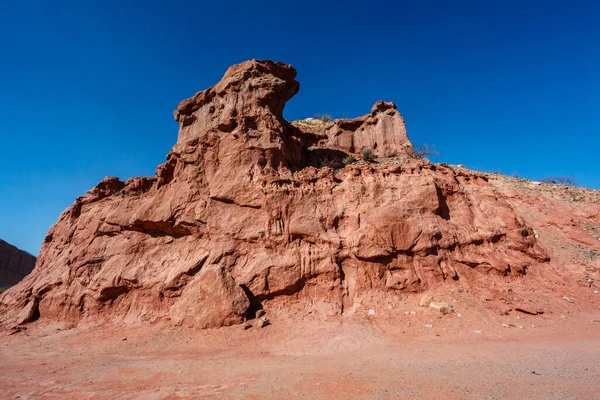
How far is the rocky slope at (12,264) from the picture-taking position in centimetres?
4275

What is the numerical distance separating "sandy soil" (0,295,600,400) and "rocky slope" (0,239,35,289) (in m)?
42.1

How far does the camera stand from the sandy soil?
5324 mm

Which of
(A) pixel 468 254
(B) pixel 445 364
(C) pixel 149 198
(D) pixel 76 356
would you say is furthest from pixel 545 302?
(C) pixel 149 198

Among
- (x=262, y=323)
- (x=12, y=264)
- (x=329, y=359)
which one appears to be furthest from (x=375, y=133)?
(x=12, y=264)

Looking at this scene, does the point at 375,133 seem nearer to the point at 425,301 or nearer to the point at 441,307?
the point at 425,301

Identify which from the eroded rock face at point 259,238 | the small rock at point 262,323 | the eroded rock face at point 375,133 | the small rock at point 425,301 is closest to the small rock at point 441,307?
the small rock at point 425,301

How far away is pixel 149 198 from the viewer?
1455 cm

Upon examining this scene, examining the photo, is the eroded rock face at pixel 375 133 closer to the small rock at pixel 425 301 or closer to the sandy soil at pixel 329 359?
the small rock at pixel 425 301

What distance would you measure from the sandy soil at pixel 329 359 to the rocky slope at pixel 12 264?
4211 centimetres

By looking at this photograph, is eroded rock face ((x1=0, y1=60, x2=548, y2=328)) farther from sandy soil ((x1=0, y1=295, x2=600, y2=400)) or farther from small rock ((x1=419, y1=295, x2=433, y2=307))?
sandy soil ((x1=0, y1=295, x2=600, y2=400))

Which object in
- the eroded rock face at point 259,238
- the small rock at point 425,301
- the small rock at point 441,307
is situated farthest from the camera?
the eroded rock face at point 259,238

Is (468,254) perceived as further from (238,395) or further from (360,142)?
(360,142)

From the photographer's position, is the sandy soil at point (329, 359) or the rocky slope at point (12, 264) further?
the rocky slope at point (12, 264)

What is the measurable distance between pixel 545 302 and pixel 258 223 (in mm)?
10277
